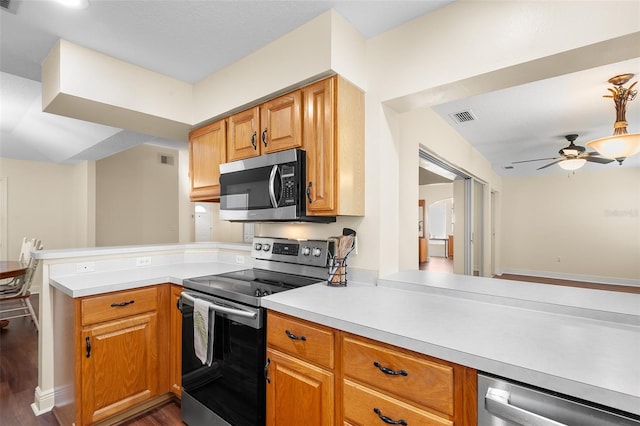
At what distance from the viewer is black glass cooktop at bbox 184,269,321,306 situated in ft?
5.48

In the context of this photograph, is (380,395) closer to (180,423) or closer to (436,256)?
(180,423)

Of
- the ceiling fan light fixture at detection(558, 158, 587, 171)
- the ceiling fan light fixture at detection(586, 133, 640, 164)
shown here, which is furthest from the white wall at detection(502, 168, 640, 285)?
the ceiling fan light fixture at detection(586, 133, 640, 164)

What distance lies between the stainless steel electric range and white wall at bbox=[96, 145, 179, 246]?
4617 mm

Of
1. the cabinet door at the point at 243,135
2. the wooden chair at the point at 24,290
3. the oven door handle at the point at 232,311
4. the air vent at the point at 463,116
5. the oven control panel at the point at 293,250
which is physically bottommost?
the wooden chair at the point at 24,290

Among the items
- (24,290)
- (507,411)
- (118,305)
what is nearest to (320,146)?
(507,411)

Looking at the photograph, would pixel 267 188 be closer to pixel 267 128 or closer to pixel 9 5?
pixel 267 128

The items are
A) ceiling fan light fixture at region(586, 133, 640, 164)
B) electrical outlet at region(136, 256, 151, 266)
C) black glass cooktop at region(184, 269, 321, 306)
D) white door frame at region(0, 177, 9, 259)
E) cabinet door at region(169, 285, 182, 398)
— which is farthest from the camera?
white door frame at region(0, 177, 9, 259)

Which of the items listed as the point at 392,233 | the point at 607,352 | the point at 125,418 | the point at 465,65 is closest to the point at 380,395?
the point at 607,352

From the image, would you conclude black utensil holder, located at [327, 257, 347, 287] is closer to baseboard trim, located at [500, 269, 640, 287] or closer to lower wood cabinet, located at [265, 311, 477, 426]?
lower wood cabinet, located at [265, 311, 477, 426]

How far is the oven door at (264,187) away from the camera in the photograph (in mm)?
1811

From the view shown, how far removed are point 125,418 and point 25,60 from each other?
2569mm

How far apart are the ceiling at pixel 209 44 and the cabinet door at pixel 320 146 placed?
0.44 meters

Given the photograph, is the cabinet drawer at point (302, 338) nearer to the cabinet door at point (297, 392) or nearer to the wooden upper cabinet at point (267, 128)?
the cabinet door at point (297, 392)

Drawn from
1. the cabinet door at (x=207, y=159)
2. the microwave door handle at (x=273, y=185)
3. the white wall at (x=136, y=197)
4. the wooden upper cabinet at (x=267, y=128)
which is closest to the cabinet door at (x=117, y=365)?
the cabinet door at (x=207, y=159)
